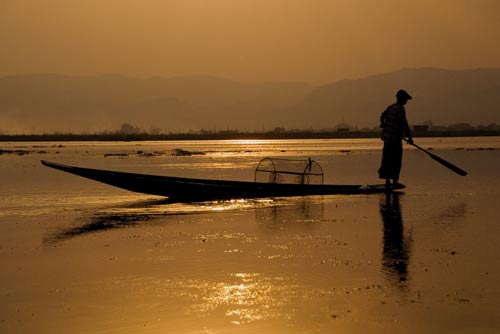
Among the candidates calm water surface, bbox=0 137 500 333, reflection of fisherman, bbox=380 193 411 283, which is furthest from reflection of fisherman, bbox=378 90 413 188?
reflection of fisherman, bbox=380 193 411 283

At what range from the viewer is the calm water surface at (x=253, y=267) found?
9.02 m

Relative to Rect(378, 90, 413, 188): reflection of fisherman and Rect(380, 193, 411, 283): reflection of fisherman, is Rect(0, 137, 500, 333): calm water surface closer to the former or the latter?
Rect(380, 193, 411, 283): reflection of fisherman

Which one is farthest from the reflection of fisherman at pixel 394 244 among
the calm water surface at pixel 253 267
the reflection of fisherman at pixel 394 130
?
the reflection of fisherman at pixel 394 130

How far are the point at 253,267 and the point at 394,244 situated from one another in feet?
10.2

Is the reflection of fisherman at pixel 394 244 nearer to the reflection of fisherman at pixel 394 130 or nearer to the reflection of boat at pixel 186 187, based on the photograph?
the reflection of fisherman at pixel 394 130

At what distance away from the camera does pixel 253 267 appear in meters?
12.0

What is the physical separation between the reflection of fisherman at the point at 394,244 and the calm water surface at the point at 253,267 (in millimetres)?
27

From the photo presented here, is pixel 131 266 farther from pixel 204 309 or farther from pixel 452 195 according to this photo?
pixel 452 195

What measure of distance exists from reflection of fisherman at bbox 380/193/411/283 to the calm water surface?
0.03 metres

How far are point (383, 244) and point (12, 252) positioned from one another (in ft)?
19.2

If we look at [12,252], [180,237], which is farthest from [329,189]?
[12,252]

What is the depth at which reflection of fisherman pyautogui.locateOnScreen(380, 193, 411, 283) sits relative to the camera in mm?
11711

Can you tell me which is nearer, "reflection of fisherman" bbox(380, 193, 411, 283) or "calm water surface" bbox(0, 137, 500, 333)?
"calm water surface" bbox(0, 137, 500, 333)

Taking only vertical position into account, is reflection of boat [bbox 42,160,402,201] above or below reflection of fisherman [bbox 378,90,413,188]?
below
